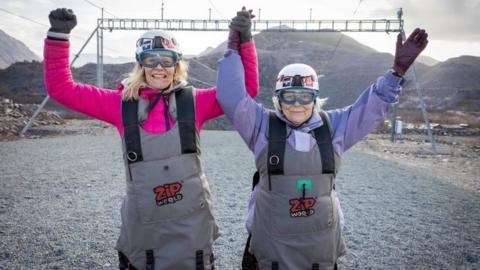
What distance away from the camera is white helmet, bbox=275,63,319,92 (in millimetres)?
2967

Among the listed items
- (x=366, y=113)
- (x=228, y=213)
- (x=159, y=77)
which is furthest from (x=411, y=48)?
(x=228, y=213)

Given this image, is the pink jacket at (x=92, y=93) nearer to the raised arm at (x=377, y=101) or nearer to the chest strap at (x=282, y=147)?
the chest strap at (x=282, y=147)

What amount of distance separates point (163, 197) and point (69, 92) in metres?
1.12

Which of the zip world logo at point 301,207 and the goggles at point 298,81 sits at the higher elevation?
the goggles at point 298,81

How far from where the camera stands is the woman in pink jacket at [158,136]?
107 inches

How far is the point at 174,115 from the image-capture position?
2785 mm

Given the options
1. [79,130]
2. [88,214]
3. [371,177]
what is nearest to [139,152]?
[88,214]

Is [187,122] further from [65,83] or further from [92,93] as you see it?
[65,83]

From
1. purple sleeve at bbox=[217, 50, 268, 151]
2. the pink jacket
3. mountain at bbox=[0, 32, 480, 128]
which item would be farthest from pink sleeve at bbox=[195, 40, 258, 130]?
mountain at bbox=[0, 32, 480, 128]

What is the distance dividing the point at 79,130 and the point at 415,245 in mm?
20600

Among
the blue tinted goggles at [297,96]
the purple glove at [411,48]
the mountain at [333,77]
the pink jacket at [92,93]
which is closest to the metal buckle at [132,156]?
the pink jacket at [92,93]

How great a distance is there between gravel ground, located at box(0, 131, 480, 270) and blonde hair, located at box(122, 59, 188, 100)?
2.92 meters

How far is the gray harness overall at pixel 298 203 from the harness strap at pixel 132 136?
907 mm

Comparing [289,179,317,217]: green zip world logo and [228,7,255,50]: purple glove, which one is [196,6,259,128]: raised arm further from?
[289,179,317,217]: green zip world logo
